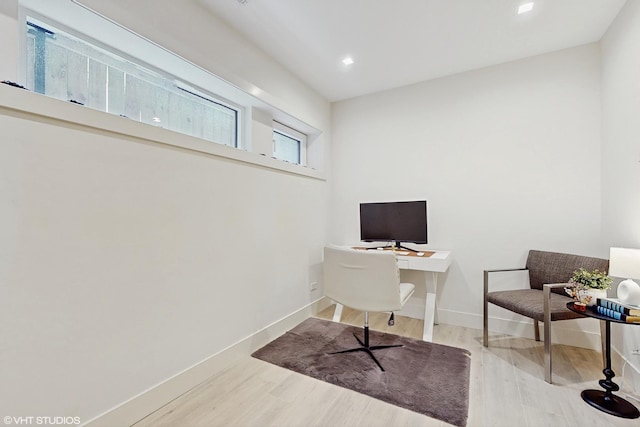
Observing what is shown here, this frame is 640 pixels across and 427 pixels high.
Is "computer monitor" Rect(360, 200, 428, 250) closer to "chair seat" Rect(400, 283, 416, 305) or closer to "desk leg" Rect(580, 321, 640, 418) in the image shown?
"chair seat" Rect(400, 283, 416, 305)

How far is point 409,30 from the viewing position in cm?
221

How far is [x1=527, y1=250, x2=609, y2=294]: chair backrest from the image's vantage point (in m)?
2.16

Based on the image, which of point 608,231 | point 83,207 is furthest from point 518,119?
point 83,207

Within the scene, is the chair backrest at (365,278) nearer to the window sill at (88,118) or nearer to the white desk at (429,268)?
the white desk at (429,268)

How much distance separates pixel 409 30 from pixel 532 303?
7.72 ft

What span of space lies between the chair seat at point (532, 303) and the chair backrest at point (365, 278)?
92 cm

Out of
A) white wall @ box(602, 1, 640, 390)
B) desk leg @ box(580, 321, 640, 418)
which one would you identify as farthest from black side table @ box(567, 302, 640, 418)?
white wall @ box(602, 1, 640, 390)

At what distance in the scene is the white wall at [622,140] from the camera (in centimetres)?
184

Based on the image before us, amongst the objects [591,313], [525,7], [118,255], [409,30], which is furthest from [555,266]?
[118,255]

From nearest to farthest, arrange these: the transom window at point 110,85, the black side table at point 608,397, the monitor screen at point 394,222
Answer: the transom window at point 110,85 → the black side table at point 608,397 → the monitor screen at point 394,222

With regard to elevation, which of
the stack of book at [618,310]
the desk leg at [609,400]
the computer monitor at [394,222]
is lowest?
the desk leg at [609,400]

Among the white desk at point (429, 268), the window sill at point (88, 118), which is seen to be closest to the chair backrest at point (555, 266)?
the white desk at point (429, 268)

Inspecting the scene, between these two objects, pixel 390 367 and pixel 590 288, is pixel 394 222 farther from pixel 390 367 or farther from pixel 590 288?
pixel 590 288

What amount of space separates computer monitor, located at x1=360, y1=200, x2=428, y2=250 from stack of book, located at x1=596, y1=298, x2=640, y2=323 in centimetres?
136
